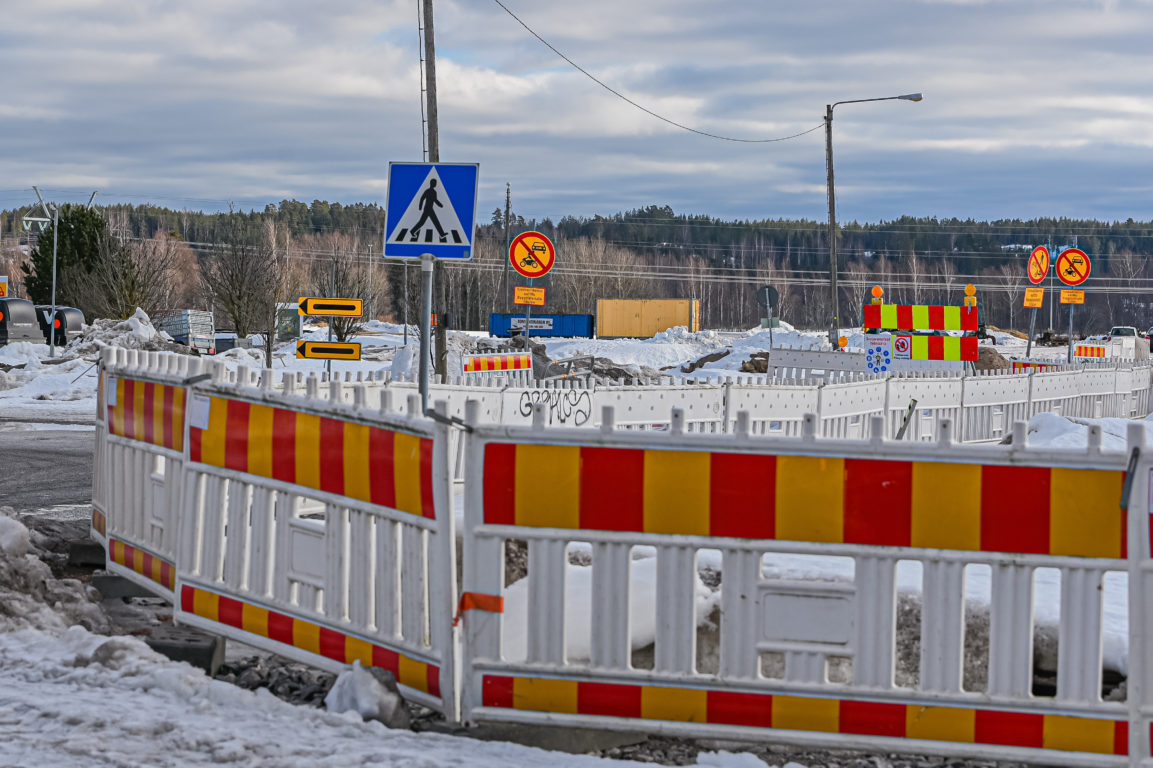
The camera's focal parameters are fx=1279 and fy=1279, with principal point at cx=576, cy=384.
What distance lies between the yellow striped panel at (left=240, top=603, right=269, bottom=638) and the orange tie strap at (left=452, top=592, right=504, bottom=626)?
1372 millimetres

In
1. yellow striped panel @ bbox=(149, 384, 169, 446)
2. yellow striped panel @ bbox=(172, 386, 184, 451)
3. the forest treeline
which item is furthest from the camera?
the forest treeline

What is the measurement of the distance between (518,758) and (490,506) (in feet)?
3.28

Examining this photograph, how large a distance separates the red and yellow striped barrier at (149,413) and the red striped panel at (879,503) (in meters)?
Result: 3.87

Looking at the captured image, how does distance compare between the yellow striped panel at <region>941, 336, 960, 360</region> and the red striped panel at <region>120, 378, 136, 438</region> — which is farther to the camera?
the yellow striped panel at <region>941, 336, 960, 360</region>

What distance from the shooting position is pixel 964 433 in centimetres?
1842

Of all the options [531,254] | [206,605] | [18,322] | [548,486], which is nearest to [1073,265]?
[531,254]

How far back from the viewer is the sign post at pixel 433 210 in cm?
918

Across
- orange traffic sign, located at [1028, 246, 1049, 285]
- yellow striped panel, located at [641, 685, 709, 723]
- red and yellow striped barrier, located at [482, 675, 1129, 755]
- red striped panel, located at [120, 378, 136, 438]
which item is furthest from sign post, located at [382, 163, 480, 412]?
orange traffic sign, located at [1028, 246, 1049, 285]

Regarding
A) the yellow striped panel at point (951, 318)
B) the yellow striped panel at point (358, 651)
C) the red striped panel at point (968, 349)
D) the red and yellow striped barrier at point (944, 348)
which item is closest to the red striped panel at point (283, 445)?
the yellow striped panel at point (358, 651)

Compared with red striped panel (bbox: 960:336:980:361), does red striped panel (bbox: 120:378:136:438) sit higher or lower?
lower

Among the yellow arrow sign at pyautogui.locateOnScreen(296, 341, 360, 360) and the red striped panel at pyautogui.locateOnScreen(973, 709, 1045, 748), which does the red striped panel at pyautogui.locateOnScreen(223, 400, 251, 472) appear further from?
the yellow arrow sign at pyautogui.locateOnScreen(296, 341, 360, 360)

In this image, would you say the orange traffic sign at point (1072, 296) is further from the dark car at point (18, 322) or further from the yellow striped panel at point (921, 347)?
the dark car at point (18, 322)

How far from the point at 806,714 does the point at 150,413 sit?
4.37 metres

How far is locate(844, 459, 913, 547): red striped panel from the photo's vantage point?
492 cm
